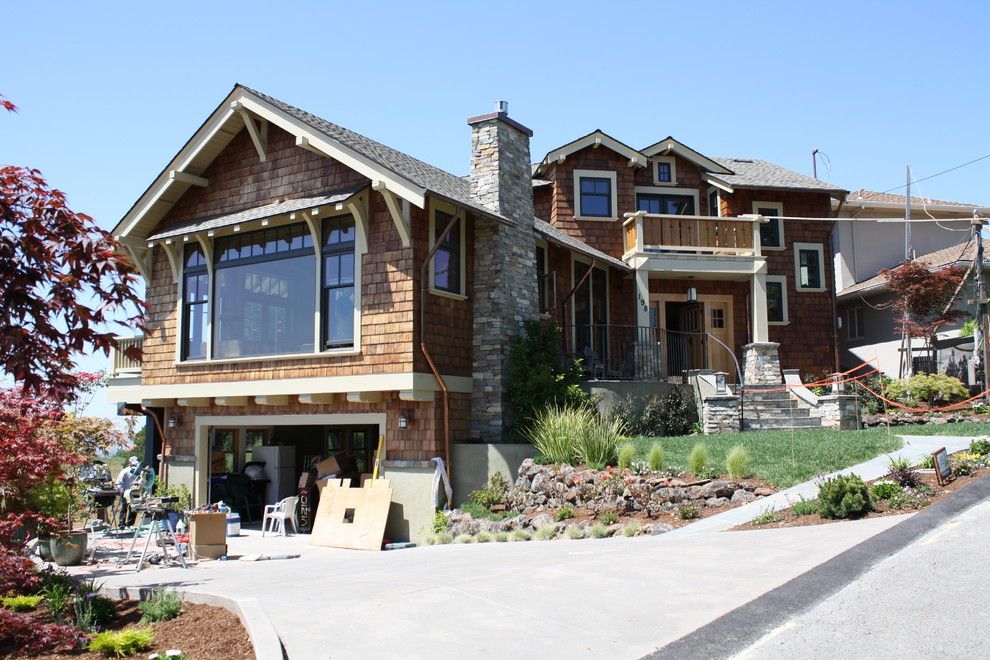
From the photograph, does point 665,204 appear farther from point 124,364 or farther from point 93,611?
point 93,611

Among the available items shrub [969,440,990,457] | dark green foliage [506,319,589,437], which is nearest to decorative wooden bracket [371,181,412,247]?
dark green foliage [506,319,589,437]

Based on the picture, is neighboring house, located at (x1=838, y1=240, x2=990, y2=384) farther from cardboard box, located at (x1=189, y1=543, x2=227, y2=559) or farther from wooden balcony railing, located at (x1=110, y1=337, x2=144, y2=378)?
wooden balcony railing, located at (x1=110, y1=337, x2=144, y2=378)

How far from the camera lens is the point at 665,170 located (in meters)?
24.2

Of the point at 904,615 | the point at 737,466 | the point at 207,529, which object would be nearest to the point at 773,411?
the point at 737,466

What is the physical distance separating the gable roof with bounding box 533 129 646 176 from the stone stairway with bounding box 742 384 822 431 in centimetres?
731

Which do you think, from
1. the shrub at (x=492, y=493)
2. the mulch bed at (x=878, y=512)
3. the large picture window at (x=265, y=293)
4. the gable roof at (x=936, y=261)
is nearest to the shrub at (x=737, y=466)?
the mulch bed at (x=878, y=512)

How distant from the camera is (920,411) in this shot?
61.2ft

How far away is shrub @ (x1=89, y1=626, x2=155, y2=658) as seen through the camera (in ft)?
22.0

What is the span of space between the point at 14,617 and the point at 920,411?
58.1ft

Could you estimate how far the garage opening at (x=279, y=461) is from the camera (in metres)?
18.0

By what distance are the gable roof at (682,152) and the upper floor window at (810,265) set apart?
130 inches

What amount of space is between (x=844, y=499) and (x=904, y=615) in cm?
412

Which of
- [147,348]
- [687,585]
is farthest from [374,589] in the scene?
[147,348]

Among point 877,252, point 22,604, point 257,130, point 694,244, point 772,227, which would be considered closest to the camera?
point 22,604
